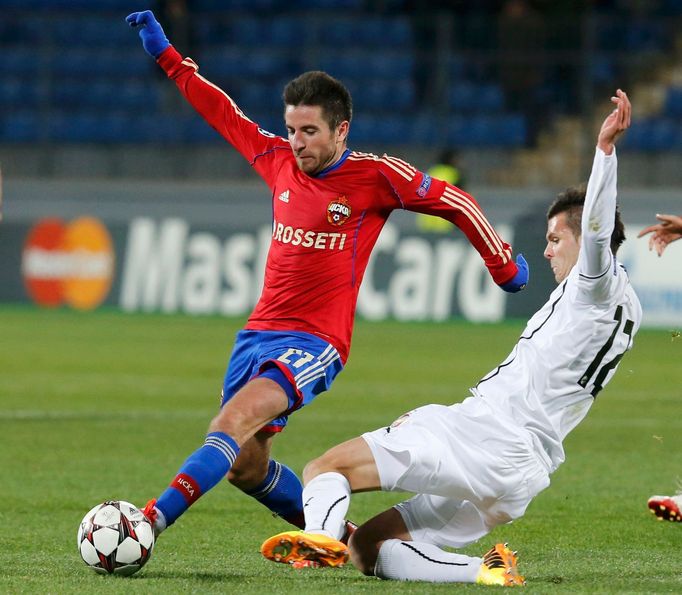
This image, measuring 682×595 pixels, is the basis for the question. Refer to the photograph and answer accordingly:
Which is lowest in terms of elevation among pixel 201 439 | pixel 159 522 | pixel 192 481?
pixel 201 439

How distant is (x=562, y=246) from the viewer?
5.07 metres

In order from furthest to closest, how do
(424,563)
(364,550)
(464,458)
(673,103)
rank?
(673,103), (364,550), (424,563), (464,458)

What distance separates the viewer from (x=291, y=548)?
449 cm

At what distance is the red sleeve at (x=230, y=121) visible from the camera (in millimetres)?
5855

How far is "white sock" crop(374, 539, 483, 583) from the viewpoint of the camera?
16.2 feet

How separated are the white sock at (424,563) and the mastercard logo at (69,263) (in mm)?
14690

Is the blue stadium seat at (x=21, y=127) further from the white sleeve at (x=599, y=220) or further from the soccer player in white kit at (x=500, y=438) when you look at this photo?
the white sleeve at (x=599, y=220)

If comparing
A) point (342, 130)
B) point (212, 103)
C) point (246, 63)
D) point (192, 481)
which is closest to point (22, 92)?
point (246, 63)

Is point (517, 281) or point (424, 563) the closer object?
point (424, 563)

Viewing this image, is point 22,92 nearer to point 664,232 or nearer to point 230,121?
point 230,121

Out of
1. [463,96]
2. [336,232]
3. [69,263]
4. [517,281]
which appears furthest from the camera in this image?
[463,96]

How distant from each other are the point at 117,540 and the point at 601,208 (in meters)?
1.96

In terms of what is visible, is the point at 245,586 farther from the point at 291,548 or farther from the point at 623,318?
the point at 623,318

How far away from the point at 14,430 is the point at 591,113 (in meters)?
12.4
